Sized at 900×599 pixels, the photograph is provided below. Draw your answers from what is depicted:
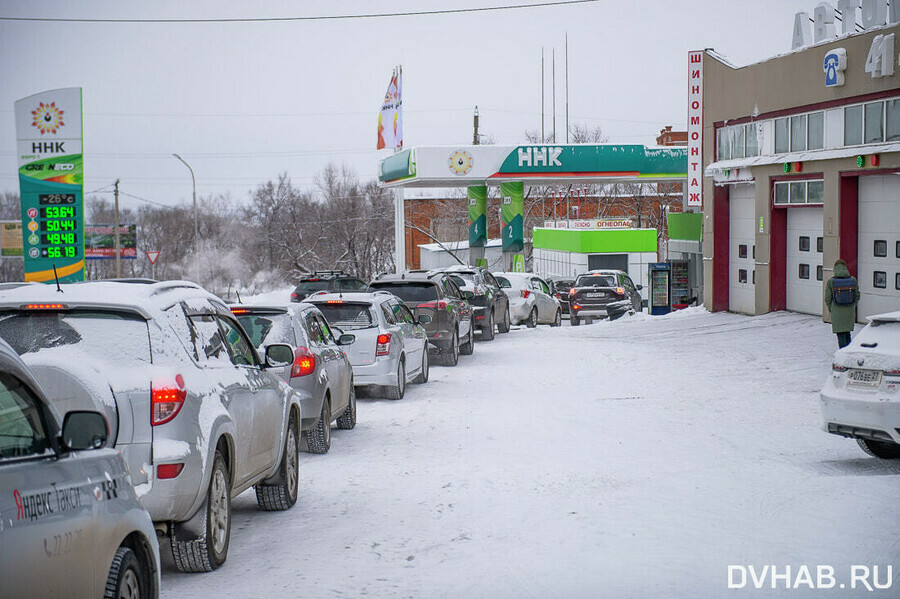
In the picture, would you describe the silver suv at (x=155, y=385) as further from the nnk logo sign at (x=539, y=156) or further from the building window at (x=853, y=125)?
the nnk logo sign at (x=539, y=156)

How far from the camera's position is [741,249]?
1240 inches

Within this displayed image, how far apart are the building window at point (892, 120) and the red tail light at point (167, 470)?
2039 centimetres

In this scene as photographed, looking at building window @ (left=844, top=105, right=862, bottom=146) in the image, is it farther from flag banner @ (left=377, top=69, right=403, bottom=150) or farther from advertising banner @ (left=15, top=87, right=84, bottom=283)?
flag banner @ (left=377, top=69, right=403, bottom=150)

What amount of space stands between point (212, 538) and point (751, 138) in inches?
996

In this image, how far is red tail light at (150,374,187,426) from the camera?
6.35m

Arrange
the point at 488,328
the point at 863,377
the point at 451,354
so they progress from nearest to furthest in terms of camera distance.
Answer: the point at 863,377, the point at 451,354, the point at 488,328

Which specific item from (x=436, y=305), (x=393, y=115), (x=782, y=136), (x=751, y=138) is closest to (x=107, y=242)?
(x=393, y=115)

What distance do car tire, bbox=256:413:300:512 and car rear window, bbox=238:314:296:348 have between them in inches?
101

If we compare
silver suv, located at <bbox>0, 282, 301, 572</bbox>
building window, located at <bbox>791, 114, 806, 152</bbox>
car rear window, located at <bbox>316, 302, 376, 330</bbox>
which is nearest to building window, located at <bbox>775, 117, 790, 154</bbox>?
building window, located at <bbox>791, 114, 806, 152</bbox>

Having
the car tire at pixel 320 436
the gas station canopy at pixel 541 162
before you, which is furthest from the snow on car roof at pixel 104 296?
the gas station canopy at pixel 541 162

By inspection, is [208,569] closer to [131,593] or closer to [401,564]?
[401,564]

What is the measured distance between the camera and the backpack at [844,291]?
65.5 ft

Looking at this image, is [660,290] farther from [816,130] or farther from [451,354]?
[451,354]

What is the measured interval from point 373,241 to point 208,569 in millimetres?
81993
